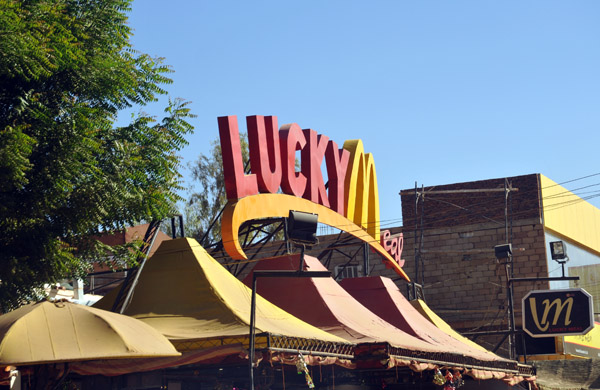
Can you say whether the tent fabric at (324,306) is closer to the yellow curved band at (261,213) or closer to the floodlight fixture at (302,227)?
the yellow curved band at (261,213)

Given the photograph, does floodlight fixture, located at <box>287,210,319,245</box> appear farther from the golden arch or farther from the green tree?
the golden arch

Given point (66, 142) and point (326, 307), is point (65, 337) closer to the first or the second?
point (66, 142)

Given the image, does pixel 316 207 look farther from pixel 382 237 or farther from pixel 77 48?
pixel 77 48

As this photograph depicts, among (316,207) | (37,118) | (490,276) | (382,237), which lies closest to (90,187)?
(37,118)

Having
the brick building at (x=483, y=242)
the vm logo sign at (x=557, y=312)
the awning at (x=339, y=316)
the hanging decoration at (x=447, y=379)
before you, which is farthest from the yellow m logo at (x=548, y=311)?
the brick building at (x=483, y=242)

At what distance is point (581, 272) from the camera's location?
3922 centimetres

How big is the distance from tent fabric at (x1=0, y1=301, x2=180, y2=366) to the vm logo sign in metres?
17.1

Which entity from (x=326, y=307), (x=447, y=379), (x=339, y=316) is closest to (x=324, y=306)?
(x=326, y=307)

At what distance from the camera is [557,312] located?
26062 millimetres

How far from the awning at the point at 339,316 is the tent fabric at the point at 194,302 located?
51.3 inches

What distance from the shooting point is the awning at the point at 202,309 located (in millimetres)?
13836

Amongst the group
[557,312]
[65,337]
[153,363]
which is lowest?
[153,363]

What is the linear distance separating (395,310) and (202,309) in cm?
871

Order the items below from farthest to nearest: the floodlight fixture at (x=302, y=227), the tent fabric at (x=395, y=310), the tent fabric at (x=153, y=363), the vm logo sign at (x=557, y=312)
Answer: the vm logo sign at (x=557, y=312) → the tent fabric at (x=395, y=310) → the floodlight fixture at (x=302, y=227) → the tent fabric at (x=153, y=363)
